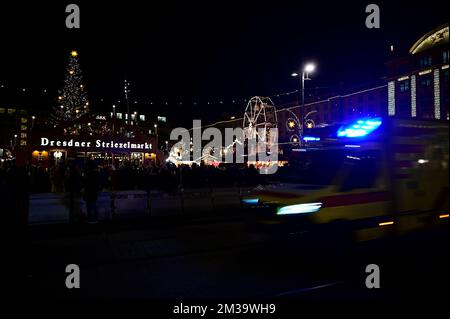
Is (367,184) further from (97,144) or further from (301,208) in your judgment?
(97,144)

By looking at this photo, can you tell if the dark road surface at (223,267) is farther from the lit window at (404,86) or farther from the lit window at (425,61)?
the lit window at (404,86)

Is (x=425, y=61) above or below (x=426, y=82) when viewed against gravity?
above

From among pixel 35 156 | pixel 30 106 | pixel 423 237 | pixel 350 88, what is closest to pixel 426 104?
pixel 350 88

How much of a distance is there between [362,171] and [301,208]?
137 centimetres

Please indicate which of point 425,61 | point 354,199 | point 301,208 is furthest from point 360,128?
point 425,61

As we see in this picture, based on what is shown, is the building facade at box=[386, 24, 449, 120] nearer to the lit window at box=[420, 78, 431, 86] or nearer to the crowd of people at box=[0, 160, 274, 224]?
the lit window at box=[420, 78, 431, 86]

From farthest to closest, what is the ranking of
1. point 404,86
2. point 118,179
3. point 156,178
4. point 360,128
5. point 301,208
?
point 404,86 < point 118,179 < point 156,178 < point 360,128 < point 301,208

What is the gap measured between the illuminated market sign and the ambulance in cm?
1731

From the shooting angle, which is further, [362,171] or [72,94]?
[72,94]

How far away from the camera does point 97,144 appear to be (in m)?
24.8

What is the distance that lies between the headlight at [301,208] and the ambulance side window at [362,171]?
2.16 ft

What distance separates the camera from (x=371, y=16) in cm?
1213
